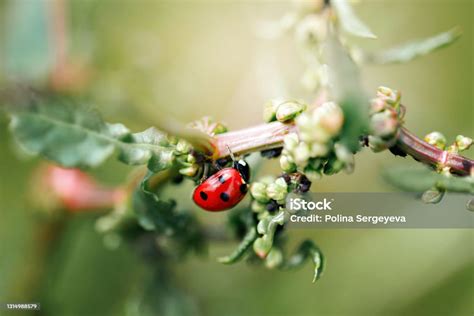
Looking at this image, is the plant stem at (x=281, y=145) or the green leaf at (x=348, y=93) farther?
the plant stem at (x=281, y=145)

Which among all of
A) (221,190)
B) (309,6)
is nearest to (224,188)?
(221,190)

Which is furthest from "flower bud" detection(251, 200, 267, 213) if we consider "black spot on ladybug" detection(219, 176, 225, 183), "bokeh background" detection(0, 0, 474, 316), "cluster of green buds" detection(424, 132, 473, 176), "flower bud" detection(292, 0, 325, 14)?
"bokeh background" detection(0, 0, 474, 316)

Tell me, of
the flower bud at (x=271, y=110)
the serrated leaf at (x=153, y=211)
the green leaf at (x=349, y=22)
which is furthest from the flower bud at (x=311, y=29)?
the serrated leaf at (x=153, y=211)

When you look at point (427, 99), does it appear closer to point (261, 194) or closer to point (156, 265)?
point (156, 265)

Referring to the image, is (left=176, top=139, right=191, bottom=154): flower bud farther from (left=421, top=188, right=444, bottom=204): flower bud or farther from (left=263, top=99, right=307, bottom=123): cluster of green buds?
(left=421, top=188, right=444, bottom=204): flower bud

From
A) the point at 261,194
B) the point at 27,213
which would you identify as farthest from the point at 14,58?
the point at 261,194

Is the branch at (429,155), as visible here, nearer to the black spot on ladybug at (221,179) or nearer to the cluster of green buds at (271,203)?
the cluster of green buds at (271,203)

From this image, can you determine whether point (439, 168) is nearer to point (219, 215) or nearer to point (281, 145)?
point (281, 145)
